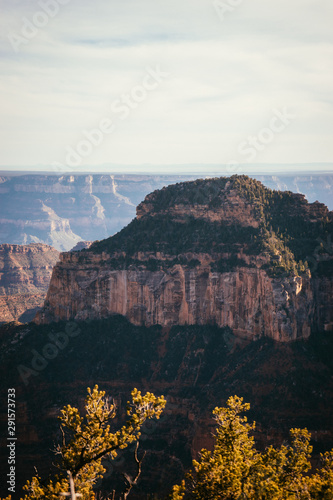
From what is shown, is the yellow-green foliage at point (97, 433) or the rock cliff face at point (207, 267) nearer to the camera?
the yellow-green foliage at point (97, 433)

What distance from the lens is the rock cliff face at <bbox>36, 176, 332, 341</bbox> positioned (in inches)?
3912

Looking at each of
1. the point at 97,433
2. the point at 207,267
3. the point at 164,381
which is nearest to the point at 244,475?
the point at 97,433

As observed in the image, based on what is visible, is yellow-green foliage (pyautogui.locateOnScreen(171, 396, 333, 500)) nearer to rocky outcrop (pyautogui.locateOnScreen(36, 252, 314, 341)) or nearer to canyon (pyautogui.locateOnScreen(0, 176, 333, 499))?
canyon (pyautogui.locateOnScreen(0, 176, 333, 499))

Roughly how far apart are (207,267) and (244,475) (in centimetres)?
6657

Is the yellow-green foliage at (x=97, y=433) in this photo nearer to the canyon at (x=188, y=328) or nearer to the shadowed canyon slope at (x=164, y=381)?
the canyon at (x=188, y=328)

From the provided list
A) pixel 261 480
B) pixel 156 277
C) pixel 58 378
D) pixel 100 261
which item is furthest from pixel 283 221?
pixel 261 480

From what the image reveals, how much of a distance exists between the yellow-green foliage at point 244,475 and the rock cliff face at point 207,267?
5038cm

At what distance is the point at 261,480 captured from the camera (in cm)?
4212

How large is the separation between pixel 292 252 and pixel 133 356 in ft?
102

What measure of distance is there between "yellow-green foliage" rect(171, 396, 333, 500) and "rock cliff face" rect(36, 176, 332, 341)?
50.4m

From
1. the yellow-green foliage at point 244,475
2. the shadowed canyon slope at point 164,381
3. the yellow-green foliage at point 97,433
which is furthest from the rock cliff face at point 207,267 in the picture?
the yellow-green foliage at point 97,433

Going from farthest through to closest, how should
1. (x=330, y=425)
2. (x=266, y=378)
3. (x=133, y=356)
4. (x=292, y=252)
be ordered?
(x=133, y=356), (x=292, y=252), (x=266, y=378), (x=330, y=425)

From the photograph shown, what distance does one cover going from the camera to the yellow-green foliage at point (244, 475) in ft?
135

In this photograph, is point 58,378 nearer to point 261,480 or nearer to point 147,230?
point 147,230
